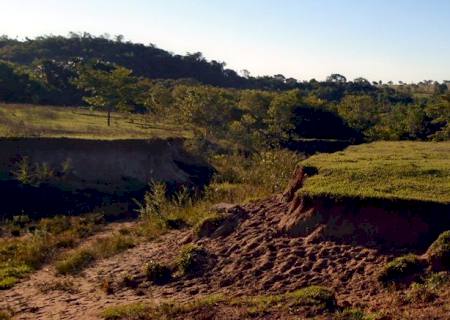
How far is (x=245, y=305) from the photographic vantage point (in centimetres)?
1070

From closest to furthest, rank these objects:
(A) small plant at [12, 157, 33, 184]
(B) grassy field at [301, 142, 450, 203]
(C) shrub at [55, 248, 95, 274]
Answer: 1. (B) grassy field at [301, 142, 450, 203]
2. (C) shrub at [55, 248, 95, 274]
3. (A) small plant at [12, 157, 33, 184]

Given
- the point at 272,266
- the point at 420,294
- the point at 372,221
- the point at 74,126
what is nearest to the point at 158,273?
the point at 272,266

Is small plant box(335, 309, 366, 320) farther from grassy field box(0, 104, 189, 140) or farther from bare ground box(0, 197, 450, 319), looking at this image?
grassy field box(0, 104, 189, 140)

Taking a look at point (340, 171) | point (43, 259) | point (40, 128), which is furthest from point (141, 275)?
point (40, 128)

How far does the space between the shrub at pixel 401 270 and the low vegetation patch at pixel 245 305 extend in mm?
1064

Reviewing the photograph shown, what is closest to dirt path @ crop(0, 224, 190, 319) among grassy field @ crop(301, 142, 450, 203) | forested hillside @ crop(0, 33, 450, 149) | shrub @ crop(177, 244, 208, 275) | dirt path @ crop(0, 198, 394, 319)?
dirt path @ crop(0, 198, 394, 319)

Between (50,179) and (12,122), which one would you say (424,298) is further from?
(12,122)

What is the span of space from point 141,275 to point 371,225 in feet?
17.7

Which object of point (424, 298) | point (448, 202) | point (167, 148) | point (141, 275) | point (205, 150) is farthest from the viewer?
point (205, 150)

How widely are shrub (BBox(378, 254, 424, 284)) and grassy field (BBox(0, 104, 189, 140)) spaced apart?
20.6m

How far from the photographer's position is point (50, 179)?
2616 cm

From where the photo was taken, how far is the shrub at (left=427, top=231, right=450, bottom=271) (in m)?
10.6

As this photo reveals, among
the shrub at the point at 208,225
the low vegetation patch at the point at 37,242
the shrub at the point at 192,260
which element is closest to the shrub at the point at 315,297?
the shrub at the point at 192,260

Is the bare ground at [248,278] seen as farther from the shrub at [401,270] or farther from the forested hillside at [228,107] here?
the forested hillside at [228,107]
